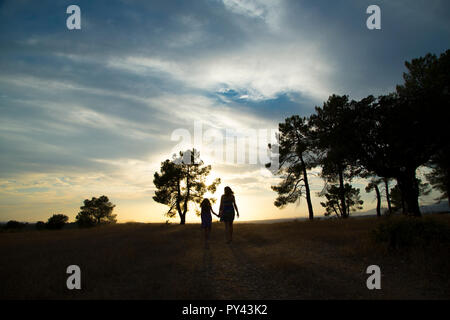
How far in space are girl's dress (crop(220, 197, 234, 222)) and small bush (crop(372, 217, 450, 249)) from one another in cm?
622

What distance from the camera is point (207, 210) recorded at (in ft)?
39.3

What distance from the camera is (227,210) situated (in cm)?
1193

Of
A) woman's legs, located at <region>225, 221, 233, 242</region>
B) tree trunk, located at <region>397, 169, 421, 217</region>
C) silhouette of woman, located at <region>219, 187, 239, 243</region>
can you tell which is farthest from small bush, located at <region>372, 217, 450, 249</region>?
tree trunk, located at <region>397, 169, 421, 217</region>

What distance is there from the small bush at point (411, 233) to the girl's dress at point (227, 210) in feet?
20.4

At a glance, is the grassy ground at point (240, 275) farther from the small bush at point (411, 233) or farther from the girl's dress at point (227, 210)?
the girl's dress at point (227, 210)

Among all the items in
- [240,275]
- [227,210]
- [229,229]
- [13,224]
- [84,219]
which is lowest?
[84,219]

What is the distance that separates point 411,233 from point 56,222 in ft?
169

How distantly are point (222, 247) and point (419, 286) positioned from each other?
762 centimetres

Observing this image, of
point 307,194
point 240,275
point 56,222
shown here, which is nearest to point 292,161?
point 307,194

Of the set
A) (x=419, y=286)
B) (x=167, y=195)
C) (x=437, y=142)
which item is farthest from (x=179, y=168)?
(x=419, y=286)

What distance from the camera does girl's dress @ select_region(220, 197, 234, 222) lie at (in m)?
11.9

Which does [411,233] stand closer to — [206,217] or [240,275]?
[240,275]
